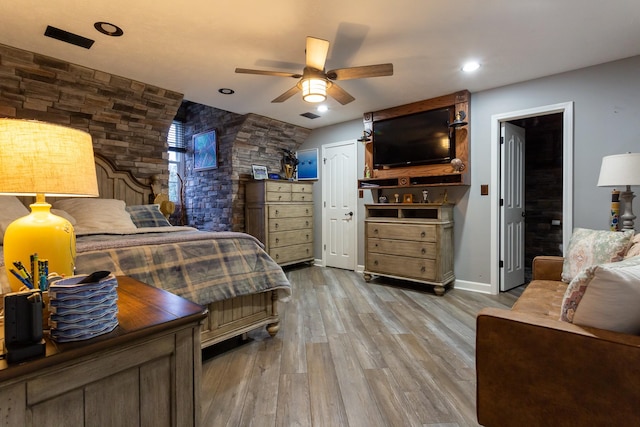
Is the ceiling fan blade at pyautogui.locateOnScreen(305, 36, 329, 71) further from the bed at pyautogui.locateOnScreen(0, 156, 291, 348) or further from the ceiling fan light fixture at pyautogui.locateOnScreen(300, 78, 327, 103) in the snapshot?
the bed at pyautogui.locateOnScreen(0, 156, 291, 348)

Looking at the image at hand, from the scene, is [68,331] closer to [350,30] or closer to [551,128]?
[350,30]

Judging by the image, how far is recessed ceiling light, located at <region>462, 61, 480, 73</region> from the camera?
2824 mm

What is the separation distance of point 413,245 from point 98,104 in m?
3.83

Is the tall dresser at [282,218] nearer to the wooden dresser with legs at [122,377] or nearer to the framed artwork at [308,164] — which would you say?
the framed artwork at [308,164]

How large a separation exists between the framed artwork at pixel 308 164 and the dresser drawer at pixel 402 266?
1.88 meters

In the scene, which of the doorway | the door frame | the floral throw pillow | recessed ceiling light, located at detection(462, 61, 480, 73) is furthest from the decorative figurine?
the doorway

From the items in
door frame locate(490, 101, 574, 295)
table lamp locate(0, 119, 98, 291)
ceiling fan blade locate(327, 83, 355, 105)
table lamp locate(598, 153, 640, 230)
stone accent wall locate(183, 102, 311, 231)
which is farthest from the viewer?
stone accent wall locate(183, 102, 311, 231)

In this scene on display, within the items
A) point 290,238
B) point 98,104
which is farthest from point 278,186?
point 98,104

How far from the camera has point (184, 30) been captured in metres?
2.26

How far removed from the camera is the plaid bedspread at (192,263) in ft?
5.46

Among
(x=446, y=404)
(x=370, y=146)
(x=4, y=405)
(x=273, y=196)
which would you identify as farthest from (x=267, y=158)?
(x=4, y=405)

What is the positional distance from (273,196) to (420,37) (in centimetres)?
284

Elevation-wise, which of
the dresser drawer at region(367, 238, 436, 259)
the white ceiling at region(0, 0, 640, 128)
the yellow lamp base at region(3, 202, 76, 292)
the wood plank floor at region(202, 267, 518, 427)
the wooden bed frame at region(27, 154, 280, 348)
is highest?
the white ceiling at region(0, 0, 640, 128)

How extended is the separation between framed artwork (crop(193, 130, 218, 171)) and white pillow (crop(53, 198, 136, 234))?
2006 millimetres
